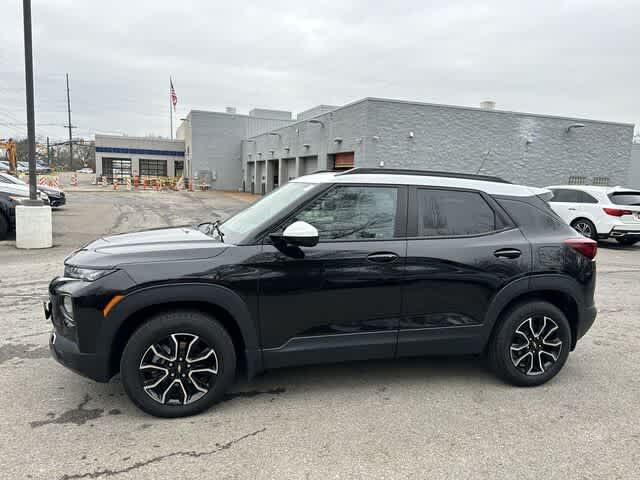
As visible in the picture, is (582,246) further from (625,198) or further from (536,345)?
(625,198)

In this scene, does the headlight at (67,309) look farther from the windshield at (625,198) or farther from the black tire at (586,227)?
the windshield at (625,198)

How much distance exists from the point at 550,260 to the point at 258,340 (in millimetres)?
2487

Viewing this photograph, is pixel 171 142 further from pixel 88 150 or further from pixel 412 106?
pixel 88 150

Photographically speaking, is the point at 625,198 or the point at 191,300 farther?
the point at 625,198

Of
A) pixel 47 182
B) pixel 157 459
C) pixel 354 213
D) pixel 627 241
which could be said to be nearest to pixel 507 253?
pixel 354 213

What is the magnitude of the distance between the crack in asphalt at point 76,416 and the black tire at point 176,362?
0.35m

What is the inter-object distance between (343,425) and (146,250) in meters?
1.85

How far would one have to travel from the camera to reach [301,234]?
3072mm

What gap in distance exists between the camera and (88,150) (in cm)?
10256

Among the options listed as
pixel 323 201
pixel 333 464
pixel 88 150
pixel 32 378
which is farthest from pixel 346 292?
pixel 88 150

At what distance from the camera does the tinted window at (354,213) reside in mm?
3443

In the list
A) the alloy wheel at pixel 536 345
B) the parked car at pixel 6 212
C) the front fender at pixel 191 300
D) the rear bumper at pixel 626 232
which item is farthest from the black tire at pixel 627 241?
the parked car at pixel 6 212

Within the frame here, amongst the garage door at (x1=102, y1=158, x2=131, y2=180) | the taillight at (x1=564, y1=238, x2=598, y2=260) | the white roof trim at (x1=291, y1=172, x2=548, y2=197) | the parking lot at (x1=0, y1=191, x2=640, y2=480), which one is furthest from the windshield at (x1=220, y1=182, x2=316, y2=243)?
the garage door at (x1=102, y1=158, x2=131, y2=180)

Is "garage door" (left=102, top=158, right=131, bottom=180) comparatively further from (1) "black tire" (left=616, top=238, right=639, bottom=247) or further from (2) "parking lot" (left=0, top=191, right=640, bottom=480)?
(2) "parking lot" (left=0, top=191, right=640, bottom=480)
